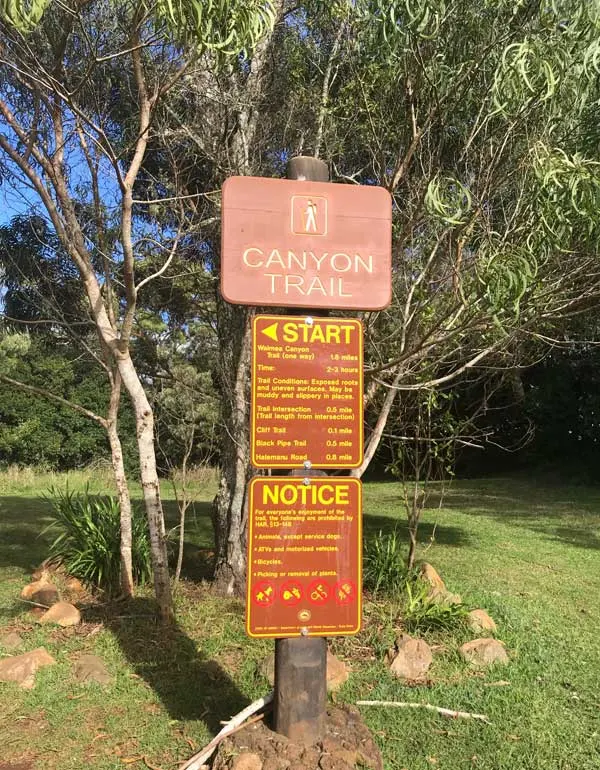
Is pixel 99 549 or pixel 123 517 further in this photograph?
pixel 99 549

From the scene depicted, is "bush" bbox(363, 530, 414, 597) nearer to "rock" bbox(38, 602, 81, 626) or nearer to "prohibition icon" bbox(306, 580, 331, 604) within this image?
"rock" bbox(38, 602, 81, 626)

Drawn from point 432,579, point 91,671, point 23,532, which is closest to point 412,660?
point 432,579

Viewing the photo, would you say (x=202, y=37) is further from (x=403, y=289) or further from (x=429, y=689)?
(x=429, y=689)

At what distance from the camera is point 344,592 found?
314cm

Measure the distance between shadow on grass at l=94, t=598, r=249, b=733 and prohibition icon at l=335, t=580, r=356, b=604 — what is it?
4.44 feet

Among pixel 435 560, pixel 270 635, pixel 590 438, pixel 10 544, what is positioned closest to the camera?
pixel 270 635

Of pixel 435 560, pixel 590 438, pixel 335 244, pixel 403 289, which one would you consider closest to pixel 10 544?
pixel 435 560

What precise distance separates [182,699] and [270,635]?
159cm

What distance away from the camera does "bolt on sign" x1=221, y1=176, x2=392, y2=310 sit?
305cm

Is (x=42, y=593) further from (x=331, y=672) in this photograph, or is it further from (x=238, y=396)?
(x=331, y=672)

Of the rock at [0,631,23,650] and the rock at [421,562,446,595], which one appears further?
the rock at [421,562,446,595]

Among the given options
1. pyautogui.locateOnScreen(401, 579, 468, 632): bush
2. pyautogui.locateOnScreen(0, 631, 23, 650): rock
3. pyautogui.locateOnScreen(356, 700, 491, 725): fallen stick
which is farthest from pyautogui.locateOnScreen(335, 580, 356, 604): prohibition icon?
pyautogui.locateOnScreen(0, 631, 23, 650): rock

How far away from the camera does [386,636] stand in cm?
516

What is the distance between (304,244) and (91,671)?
3.26 m
